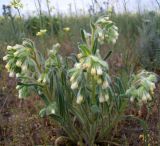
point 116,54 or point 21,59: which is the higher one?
point 21,59

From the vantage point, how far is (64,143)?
3.60 m

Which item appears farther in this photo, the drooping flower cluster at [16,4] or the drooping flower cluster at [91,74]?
the drooping flower cluster at [16,4]

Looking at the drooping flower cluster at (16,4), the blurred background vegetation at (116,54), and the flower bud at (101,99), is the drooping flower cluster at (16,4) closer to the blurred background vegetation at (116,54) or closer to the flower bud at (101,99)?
the blurred background vegetation at (116,54)

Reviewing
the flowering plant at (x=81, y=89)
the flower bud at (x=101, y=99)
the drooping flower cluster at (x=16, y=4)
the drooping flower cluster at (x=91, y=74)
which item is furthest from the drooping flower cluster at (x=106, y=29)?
the drooping flower cluster at (x=16, y=4)

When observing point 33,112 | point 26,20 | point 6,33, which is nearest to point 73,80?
point 33,112

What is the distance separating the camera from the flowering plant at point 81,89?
305cm

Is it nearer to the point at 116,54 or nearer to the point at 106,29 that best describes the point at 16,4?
the point at 116,54

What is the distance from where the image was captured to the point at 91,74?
2777 millimetres

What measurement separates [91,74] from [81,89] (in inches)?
8.5

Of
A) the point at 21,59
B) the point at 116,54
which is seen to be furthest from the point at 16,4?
the point at 21,59

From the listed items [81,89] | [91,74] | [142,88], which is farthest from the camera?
[142,88]

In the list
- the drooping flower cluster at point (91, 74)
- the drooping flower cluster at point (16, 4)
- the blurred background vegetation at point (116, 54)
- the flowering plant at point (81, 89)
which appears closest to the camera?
the drooping flower cluster at point (91, 74)

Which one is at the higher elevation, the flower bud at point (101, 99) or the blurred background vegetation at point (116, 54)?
the flower bud at point (101, 99)

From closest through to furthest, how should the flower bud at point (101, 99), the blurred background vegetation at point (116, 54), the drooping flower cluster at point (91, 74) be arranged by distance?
1. the drooping flower cluster at point (91, 74)
2. the flower bud at point (101, 99)
3. the blurred background vegetation at point (116, 54)
